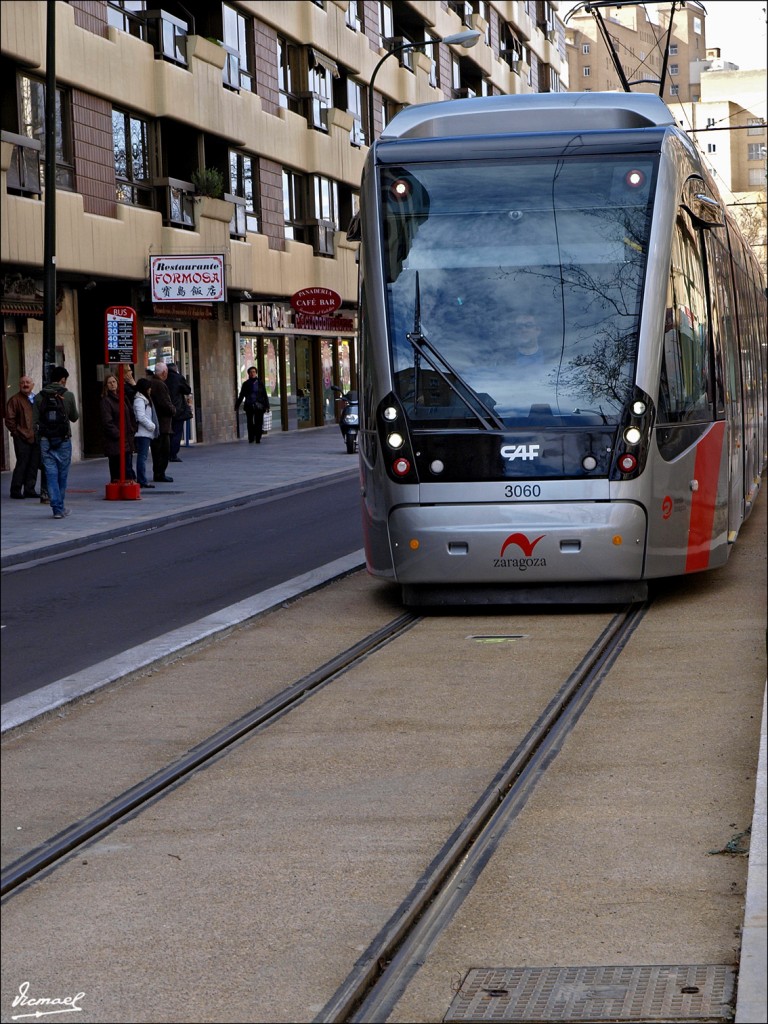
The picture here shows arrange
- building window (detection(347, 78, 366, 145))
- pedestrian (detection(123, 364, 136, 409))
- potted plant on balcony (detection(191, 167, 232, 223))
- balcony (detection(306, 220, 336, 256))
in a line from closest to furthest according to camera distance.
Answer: pedestrian (detection(123, 364, 136, 409)), potted plant on balcony (detection(191, 167, 232, 223)), balcony (detection(306, 220, 336, 256)), building window (detection(347, 78, 366, 145))

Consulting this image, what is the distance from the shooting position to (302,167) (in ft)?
123

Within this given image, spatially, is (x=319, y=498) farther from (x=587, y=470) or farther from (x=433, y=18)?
(x=433, y=18)

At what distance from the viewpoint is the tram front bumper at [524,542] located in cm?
901

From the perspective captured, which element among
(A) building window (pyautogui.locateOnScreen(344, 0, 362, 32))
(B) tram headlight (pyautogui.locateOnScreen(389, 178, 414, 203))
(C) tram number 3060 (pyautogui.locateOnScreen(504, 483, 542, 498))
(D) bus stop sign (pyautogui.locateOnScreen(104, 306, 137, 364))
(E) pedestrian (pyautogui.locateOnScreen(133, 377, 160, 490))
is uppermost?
(A) building window (pyautogui.locateOnScreen(344, 0, 362, 32))

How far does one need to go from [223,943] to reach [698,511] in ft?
20.9

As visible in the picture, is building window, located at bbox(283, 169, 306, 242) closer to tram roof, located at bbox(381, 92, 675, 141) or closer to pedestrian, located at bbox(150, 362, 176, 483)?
pedestrian, located at bbox(150, 362, 176, 483)

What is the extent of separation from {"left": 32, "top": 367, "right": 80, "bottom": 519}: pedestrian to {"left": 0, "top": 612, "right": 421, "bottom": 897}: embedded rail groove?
730 cm

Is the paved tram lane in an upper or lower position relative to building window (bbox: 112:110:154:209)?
lower

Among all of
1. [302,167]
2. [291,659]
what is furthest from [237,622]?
[302,167]

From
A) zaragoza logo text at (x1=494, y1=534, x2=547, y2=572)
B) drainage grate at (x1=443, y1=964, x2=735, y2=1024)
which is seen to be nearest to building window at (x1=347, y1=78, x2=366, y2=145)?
zaragoza logo text at (x1=494, y1=534, x2=547, y2=572)

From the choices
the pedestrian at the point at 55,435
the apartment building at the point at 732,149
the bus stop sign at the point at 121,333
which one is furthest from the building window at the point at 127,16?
the apartment building at the point at 732,149

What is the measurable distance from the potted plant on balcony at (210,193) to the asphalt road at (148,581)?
43.9 feet

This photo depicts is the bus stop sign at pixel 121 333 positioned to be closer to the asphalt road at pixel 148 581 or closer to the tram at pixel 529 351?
the asphalt road at pixel 148 581

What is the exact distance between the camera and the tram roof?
30.6ft
